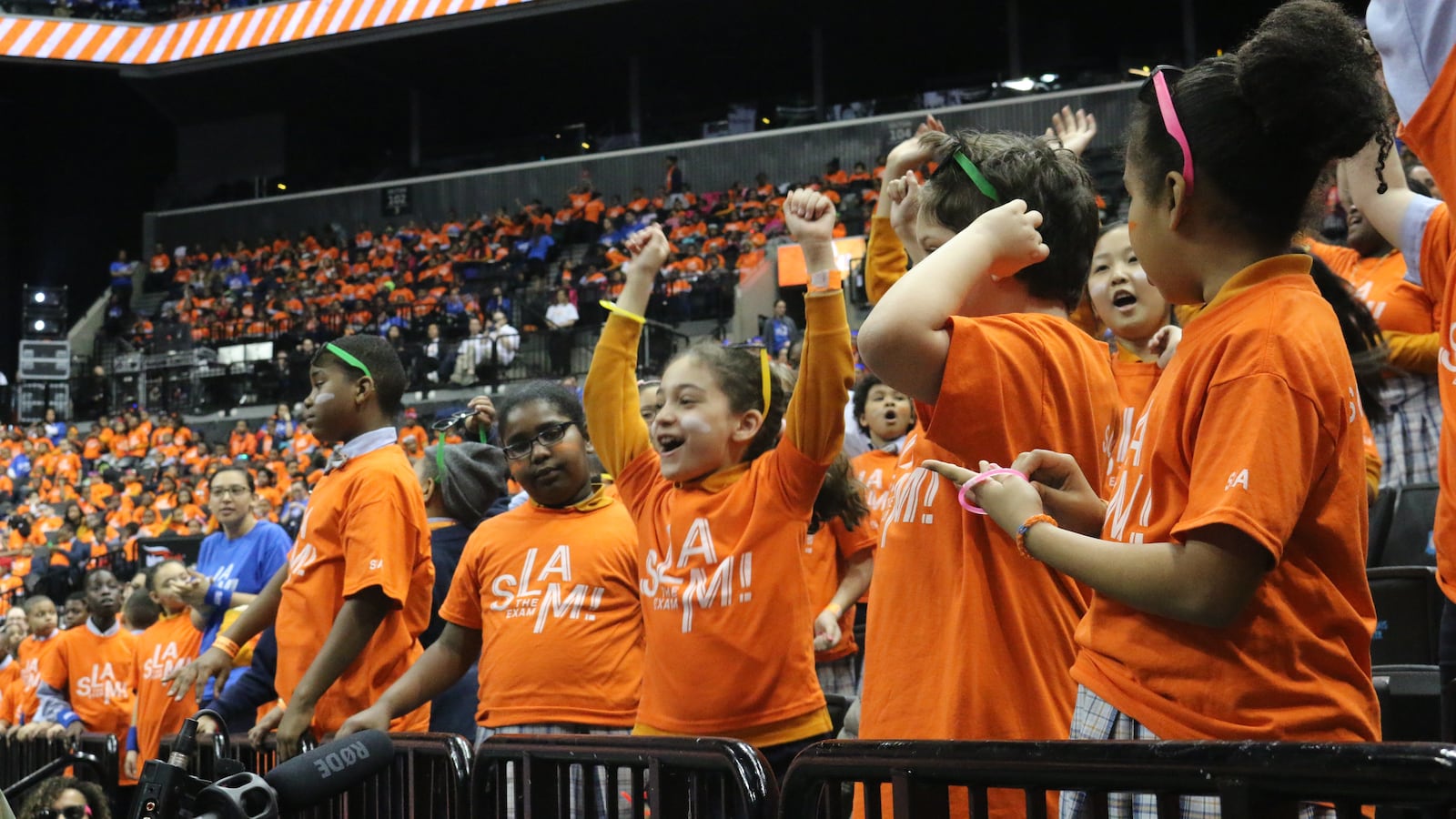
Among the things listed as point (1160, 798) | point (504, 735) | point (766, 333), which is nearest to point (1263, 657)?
point (1160, 798)

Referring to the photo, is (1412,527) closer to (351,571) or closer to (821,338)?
(821,338)

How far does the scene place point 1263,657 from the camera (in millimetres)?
1778

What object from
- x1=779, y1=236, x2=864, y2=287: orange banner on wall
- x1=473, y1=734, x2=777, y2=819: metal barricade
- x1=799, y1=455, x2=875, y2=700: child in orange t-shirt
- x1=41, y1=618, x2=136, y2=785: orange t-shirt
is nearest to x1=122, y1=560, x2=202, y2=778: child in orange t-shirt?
x1=41, y1=618, x2=136, y2=785: orange t-shirt

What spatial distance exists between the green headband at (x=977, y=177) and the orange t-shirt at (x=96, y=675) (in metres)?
7.68

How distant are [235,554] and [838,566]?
342cm

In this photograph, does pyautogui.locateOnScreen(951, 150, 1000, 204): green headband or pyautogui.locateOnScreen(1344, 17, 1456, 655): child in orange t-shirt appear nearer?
pyautogui.locateOnScreen(1344, 17, 1456, 655): child in orange t-shirt

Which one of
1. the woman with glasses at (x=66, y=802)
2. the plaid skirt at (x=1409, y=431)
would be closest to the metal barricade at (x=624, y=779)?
the plaid skirt at (x=1409, y=431)

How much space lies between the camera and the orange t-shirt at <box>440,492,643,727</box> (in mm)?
3766

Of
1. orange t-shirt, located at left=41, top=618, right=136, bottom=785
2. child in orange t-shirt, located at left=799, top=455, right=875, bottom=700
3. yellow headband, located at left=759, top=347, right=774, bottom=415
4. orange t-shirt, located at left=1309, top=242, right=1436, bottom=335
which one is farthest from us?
orange t-shirt, located at left=41, top=618, right=136, bottom=785

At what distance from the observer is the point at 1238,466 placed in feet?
5.67

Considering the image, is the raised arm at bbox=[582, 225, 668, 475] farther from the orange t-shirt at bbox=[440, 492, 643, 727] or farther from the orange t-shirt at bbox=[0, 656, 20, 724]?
the orange t-shirt at bbox=[0, 656, 20, 724]

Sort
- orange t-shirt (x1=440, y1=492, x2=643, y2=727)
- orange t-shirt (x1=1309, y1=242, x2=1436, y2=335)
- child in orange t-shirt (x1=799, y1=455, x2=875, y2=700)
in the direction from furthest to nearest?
orange t-shirt (x1=1309, y1=242, x2=1436, y2=335) → child in orange t-shirt (x1=799, y1=455, x2=875, y2=700) → orange t-shirt (x1=440, y1=492, x2=643, y2=727)

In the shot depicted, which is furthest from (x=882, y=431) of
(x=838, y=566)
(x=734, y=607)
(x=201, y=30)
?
(x=201, y=30)

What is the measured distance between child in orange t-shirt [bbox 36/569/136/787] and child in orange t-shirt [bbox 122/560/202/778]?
37.8 inches
